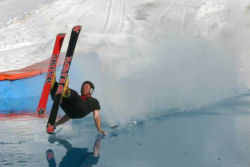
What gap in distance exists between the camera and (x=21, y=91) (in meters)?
11.9

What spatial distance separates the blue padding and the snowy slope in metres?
0.96

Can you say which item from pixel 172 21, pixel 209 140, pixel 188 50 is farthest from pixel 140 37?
pixel 209 140

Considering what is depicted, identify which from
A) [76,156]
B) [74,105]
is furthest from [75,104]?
[76,156]

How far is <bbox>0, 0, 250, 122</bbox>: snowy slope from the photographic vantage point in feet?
36.0

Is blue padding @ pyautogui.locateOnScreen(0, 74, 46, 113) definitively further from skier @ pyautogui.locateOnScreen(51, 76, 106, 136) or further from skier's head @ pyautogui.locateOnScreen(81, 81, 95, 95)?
skier @ pyautogui.locateOnScreen(51, 76, 106, 136)

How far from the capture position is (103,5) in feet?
84.7

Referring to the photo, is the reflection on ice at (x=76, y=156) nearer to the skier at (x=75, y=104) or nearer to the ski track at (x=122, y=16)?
the skier at (x=75, y=104)

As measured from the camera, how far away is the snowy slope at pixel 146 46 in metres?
11.0

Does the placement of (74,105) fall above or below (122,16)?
below

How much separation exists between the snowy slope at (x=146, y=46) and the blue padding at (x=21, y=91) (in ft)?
3.14

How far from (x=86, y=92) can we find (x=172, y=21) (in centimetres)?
1578

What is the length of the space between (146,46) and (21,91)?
5.97 meters

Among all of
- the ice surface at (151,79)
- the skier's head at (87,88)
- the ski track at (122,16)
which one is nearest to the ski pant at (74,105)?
the skier's head at (87,88)

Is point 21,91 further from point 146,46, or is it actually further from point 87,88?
point 146,46
